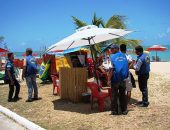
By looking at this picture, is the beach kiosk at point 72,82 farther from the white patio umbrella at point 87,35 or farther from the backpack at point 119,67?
the backpack at point 119,67

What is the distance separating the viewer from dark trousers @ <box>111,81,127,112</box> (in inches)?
362

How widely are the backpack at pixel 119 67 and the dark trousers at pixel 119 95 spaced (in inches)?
6.4

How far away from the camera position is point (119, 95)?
9.42 m

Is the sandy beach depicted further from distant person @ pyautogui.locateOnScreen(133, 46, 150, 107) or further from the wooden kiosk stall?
distant person @ pyautogui.locateOnScreen(133, 46, 150, 107)

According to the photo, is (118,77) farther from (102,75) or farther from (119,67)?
(102,75)

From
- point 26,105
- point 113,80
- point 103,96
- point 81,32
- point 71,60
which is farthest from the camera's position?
point 71,60

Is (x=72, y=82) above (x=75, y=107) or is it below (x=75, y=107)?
above

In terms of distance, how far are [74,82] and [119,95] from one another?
236 centimetres

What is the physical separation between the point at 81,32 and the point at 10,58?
2.90 meters

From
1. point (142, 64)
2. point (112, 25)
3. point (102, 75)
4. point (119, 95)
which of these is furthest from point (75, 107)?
point (112, 25)

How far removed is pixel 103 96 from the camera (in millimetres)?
9977

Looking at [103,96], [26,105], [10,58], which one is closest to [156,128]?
[103,96]

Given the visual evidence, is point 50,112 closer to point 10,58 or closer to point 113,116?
point 113,116

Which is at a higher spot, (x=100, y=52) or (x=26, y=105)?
(x=100, y=52)
